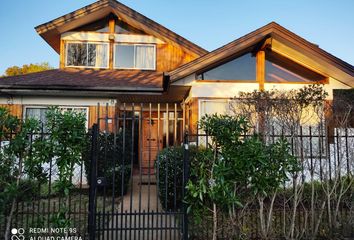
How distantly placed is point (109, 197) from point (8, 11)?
14.4 m

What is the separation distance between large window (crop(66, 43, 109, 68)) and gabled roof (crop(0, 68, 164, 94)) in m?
0.59

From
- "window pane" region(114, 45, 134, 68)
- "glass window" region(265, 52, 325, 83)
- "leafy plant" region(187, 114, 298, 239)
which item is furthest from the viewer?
"window pane" region(114, 45, 134, 68)

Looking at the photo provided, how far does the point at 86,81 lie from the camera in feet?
35.8

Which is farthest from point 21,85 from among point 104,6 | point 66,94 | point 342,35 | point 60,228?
point 342,35

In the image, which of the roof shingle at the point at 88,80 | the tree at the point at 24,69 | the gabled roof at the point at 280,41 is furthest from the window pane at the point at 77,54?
the tree at the point at 24,69

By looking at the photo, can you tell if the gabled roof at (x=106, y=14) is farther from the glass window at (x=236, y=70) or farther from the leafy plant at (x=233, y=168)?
the leafy plant at (x=233, y=168)

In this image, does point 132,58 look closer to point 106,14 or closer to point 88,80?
point 106,14

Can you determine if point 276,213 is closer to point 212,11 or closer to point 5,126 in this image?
point 5,126

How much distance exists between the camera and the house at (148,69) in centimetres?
1027

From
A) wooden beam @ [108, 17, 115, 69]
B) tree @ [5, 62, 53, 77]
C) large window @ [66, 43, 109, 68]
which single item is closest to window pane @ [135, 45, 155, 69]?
wooden beam @ [108, 17, 115, 69]

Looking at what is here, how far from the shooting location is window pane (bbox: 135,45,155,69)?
13305mm

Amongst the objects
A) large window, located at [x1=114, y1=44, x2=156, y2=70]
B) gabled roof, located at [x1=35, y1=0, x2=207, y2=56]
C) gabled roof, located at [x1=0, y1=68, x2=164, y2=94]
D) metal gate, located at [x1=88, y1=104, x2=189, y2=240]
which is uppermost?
gabled roof, located at [x1=35, y1=0, x2=207, y2=56]

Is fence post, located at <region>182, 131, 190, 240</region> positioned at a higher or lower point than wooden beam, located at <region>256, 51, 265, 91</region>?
lower

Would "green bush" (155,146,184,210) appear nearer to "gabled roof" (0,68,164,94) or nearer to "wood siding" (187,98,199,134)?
"wood siding" (187,98,199,134)
